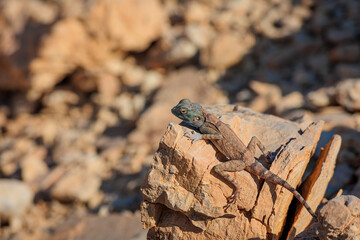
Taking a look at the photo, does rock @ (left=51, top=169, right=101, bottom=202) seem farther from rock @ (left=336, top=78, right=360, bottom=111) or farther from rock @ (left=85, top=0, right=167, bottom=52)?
rock @ (left=336, top=78, right=360, bottom=111)

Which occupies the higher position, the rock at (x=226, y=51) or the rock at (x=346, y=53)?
the rock at (x=226, y=51)

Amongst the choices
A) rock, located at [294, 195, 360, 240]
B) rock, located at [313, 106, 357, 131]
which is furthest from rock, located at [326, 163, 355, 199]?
rock, located at [294, 195, 360, 240]

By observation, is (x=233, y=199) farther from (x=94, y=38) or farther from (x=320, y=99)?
(x=94, y=38)

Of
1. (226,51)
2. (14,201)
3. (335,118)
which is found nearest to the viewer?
(335,118)

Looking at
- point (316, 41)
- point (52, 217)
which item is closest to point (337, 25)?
point (316, 41)

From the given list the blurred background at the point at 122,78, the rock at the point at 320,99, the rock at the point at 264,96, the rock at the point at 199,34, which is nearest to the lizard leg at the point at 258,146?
the blurred background at the point at 122,78

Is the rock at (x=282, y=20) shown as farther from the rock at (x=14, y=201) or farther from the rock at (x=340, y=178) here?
the rock at (x=14, y=201)

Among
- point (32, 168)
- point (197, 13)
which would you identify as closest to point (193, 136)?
point (32, 168)
